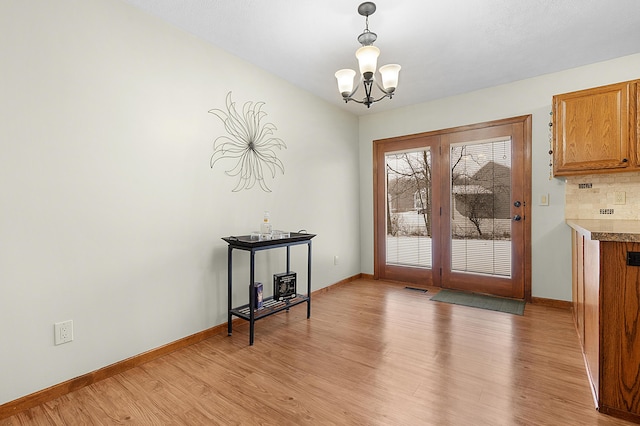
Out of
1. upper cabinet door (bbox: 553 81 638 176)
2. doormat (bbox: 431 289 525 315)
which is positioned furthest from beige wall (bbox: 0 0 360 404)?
upper cabinet door (bbox: 553 81 638 176)

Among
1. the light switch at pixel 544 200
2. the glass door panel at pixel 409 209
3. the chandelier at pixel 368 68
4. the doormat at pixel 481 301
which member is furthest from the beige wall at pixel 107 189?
the light switch at pixel 544 200

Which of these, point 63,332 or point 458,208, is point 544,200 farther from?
point 63,332

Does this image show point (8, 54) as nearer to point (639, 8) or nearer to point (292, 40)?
point (292, 40)

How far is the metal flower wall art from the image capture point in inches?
110

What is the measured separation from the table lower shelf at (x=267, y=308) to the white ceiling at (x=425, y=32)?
7.69 feet

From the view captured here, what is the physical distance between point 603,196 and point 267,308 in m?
3.48

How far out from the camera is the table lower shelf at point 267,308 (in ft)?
8.52

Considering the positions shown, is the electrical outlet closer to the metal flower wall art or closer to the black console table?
the black console table

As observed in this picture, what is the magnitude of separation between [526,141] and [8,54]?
14.6 feet

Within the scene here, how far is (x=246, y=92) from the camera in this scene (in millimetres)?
2984

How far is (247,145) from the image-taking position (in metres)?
2.99

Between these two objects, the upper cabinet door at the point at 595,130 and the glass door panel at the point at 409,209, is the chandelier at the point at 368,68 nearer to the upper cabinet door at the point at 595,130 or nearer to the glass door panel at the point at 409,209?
the upper cabinet door at the point at 595,130

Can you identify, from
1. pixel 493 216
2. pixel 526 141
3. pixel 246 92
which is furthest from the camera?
pixel 493 216

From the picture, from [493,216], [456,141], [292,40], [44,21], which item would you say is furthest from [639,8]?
[44,21]
